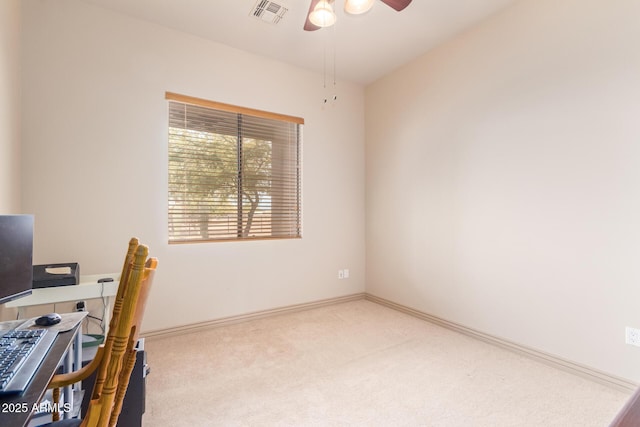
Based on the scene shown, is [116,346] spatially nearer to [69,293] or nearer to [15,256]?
[15,256]

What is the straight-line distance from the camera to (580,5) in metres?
2.13

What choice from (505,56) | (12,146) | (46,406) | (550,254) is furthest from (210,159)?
(550,254)

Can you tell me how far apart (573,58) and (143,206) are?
11.7 feet

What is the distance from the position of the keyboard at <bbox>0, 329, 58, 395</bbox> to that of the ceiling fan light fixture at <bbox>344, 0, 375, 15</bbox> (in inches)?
84.4

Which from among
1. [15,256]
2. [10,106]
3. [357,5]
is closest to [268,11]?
[357,5]

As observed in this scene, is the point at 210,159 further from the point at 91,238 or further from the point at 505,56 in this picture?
the point at 505,56

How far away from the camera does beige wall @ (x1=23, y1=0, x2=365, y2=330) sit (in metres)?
2.31

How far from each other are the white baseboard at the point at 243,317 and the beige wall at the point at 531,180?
2.55 feet

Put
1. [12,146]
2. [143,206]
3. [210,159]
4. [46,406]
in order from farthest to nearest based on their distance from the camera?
1. [210,159]
2. [143,206]
3. [12,146]
4. [46,406]

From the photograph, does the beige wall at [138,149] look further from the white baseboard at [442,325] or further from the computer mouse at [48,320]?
the computer mouse at [48,320]

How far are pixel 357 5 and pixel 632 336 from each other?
2664 mm

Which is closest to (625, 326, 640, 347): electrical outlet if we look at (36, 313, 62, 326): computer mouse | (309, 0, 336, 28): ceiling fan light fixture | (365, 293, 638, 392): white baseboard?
(365, 293, 638, 392): white baseboard

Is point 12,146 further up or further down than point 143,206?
further up

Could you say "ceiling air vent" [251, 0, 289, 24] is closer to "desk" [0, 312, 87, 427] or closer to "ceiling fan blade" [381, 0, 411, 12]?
"ceiling fan blade" [381, 0, 411, 12]
